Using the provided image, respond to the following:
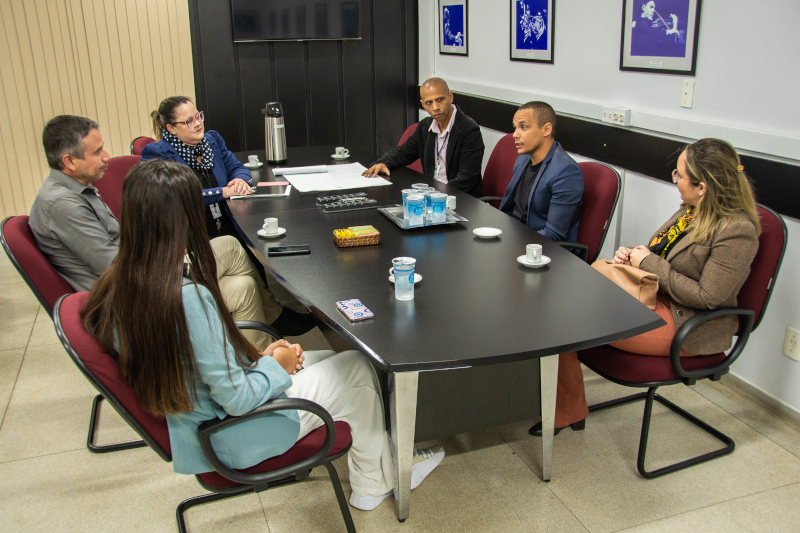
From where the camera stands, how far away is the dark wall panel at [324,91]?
5570mm

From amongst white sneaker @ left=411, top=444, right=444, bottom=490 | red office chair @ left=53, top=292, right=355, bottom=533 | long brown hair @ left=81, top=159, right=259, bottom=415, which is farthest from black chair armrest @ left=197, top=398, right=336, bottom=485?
white sneaker @ left=411, top=444, right=444, bottom=490

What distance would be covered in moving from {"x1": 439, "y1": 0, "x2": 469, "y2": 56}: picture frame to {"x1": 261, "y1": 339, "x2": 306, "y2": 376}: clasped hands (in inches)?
151

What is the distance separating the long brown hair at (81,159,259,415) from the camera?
56.6 inches

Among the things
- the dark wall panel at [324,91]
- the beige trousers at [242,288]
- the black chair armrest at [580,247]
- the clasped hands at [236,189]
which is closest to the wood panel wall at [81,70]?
the dark wall panel at [324,91]

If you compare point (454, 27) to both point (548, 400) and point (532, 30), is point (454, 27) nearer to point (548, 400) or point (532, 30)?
point (532, 30)

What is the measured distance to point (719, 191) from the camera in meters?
2.15

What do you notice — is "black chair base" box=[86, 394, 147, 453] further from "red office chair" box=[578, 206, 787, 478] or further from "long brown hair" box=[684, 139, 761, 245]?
"long brown hair" box=[684, 139, 761, 245]

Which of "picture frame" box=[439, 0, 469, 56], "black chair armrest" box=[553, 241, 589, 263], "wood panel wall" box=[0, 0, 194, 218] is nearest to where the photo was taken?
"black chair armrest" box=[553, 241, 589, 263]

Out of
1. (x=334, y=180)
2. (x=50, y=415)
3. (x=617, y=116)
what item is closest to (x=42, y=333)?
(x=50, y=415)

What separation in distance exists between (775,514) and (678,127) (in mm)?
1774

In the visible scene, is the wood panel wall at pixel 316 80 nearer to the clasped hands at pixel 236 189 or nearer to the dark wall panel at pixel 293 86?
the dark wall panel at pixel 293 86

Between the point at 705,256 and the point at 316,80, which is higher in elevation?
the point at 316,80

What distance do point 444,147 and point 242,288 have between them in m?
1.66

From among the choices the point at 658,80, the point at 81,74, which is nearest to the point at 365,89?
the point at 81,74
